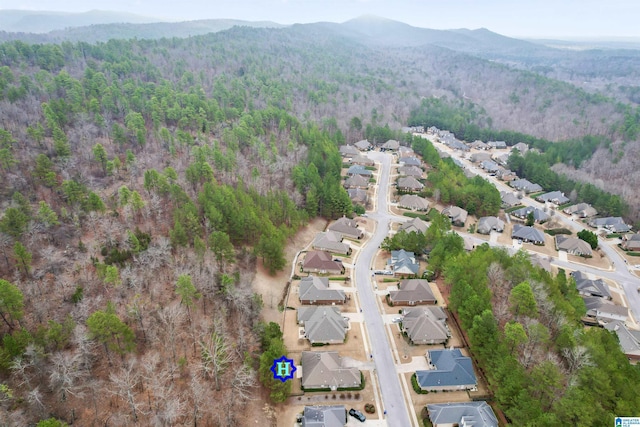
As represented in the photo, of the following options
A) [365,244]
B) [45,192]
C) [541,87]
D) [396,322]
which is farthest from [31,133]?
[541,87]

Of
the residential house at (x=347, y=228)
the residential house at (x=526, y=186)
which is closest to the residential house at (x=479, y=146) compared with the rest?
the residential house at (x=526, y=186)

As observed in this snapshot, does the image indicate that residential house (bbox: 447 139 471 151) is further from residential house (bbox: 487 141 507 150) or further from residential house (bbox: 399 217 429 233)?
residential house (bbox: 399 217 429 233)

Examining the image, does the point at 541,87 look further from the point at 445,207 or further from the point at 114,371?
the point at 114,371

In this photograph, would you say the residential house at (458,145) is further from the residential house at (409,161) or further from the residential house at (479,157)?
the residential house at (409,161)

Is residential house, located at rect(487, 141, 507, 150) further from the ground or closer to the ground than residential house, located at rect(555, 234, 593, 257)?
closer to the ground

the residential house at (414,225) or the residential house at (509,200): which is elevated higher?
the residential house at (414,225)

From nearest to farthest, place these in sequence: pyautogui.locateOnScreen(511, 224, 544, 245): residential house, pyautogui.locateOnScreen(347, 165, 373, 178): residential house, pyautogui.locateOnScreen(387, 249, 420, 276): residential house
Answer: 1. pyautogui.locateOnScreen(387, 249, 420, 276): residential house
2. pyautogui.locateOnScreen(511, 224, 544, 245): residential house
3. pyautogui.locateOnScreen(347, 165, 373, 178): residential house

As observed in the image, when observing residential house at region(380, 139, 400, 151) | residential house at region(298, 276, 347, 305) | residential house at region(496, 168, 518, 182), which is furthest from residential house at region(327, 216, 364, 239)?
residential house at region(496, 168, 518, 182)
